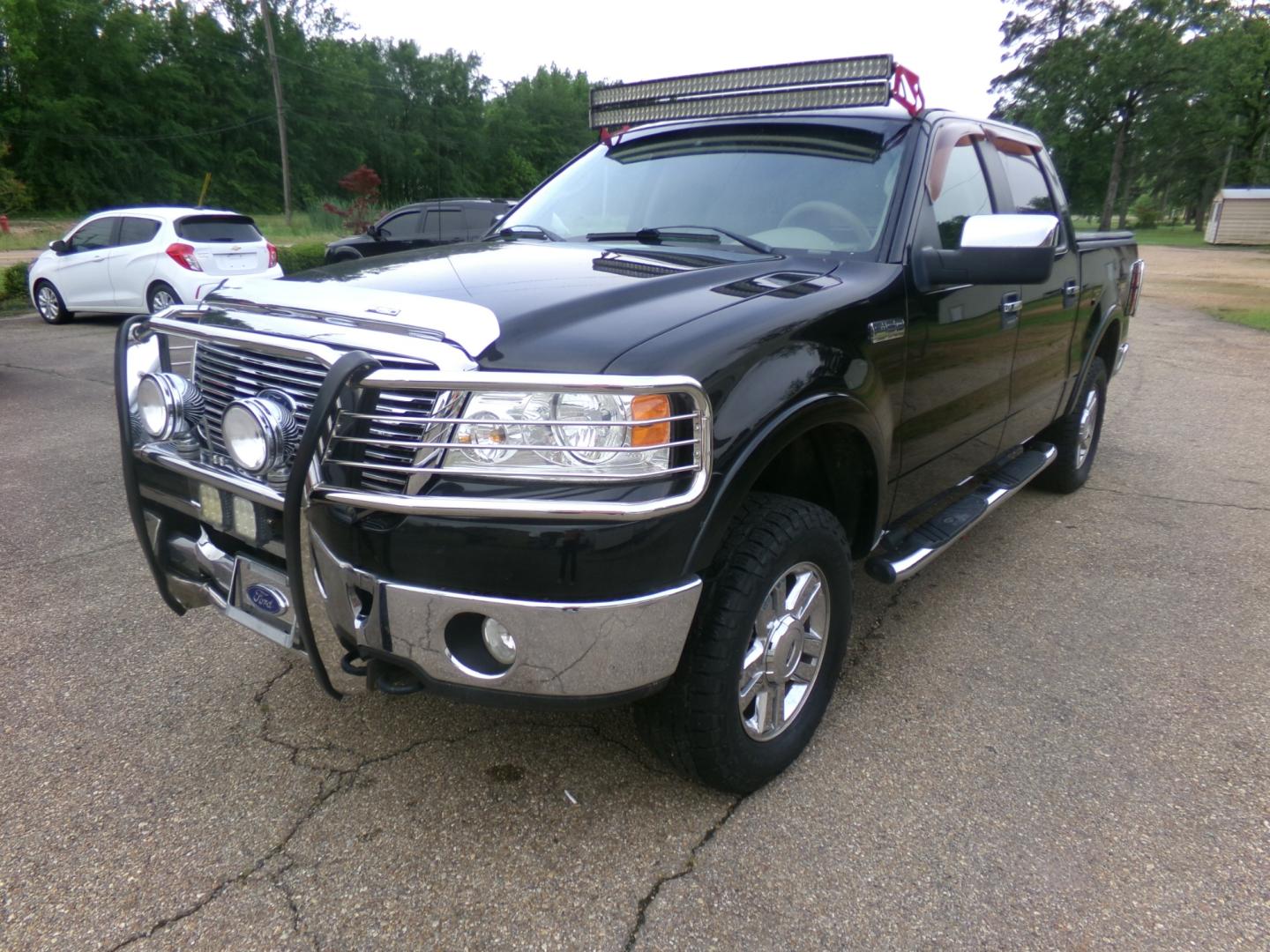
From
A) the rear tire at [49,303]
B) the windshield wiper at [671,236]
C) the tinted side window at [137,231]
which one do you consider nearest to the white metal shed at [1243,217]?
the tinted side window at [137,231]

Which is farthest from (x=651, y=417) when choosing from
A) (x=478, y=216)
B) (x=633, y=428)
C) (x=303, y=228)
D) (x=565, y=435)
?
(x=303, y=228)

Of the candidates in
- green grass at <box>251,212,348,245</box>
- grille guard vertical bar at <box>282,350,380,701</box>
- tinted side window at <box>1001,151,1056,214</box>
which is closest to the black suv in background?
tinted side window at <box>1001,151,1056,214</box>

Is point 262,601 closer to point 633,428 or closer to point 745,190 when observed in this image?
point 633,428

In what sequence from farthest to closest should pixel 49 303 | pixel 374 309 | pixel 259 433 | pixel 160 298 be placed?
pixel 49 303 → pixel 160 298 → pixel 374 309 → pixel 259 433

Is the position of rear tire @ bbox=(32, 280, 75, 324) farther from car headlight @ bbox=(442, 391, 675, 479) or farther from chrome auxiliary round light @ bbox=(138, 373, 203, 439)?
car headlight @ bbox=(442, 391, 675, 479)

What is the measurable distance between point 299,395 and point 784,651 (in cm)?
141

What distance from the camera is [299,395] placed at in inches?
81.4

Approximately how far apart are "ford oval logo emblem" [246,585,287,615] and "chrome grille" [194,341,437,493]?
0.37m

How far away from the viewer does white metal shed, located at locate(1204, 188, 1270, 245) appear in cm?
4181

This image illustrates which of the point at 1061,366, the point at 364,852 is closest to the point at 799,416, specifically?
the point at 364,852

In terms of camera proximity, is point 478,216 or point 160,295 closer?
point 160,295

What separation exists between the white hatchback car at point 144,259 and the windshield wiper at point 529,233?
8093 millimetres

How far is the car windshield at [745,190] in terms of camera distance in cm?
303

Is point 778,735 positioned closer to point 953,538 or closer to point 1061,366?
point 953,538
